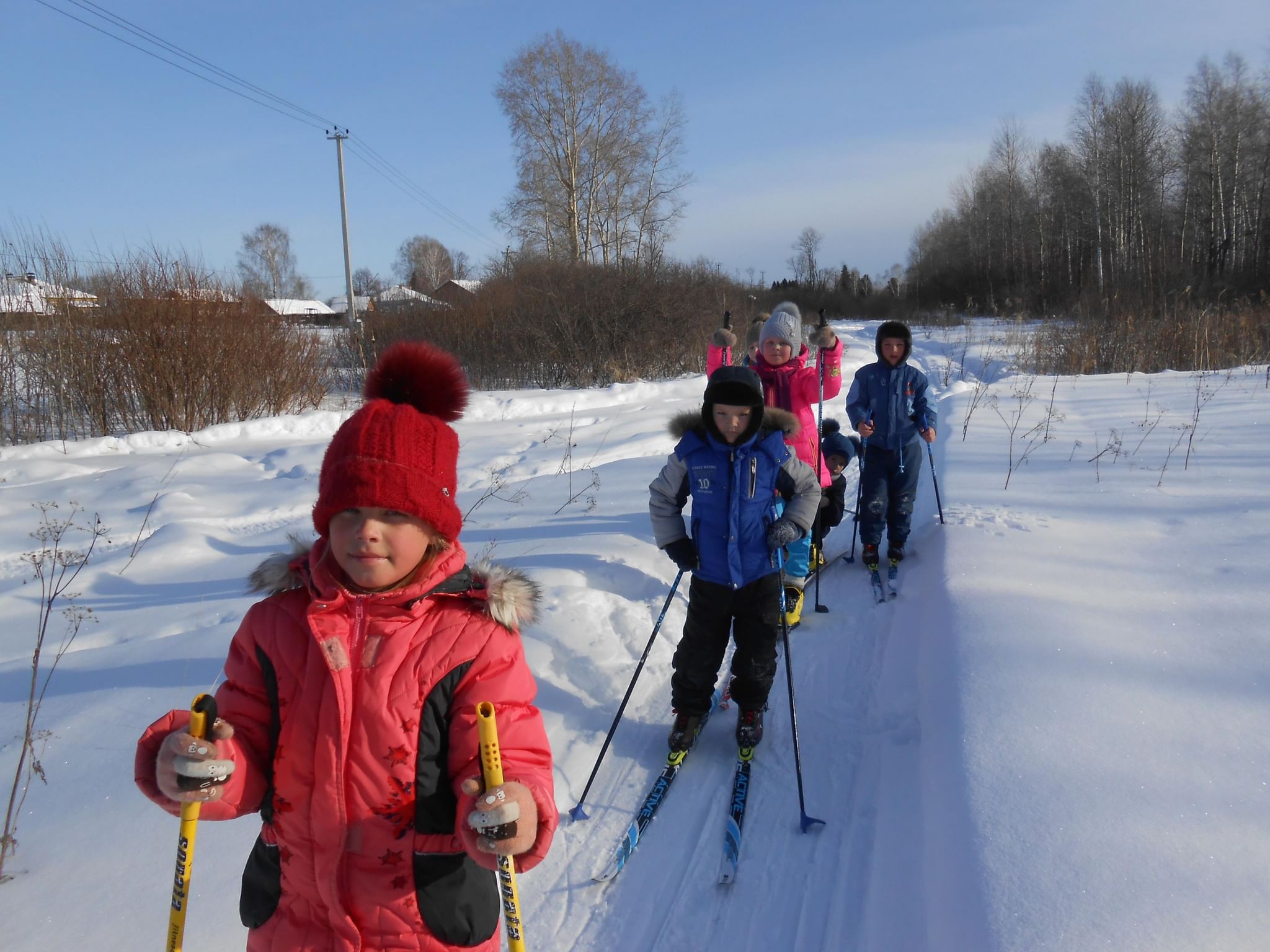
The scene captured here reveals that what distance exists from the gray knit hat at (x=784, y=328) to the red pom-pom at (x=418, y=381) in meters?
3.73

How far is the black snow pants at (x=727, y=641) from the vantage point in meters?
3.61

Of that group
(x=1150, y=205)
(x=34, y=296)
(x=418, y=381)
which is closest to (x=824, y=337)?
(x=418, y=381)

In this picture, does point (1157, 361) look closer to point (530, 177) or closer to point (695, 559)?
point (695, 559)

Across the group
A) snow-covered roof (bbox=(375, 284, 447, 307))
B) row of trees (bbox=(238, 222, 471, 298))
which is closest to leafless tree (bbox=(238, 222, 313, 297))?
row of trees (bbox=(238, 222, 471, 298))

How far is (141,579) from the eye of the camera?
563 centimetres

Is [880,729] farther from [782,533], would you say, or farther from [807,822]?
[782,533]

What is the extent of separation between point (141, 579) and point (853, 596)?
532cm

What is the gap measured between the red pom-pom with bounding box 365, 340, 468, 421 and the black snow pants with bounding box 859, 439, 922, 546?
4.68 metres

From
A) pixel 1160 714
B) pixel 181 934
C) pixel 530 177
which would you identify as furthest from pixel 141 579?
pixel 530 177

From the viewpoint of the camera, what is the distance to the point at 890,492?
19.5 feet

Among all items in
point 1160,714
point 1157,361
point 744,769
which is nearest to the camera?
point 1160,714

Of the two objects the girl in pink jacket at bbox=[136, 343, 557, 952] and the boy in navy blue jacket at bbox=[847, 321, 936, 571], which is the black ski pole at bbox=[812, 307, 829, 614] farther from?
the girl in pink jacket at bbox=[136, 343, 557, 952]

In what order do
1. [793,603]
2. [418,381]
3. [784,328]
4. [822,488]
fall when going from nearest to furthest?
[418,381] → [793,603] → [784,328] → [822,488]

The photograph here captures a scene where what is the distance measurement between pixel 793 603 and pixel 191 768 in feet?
12.9
